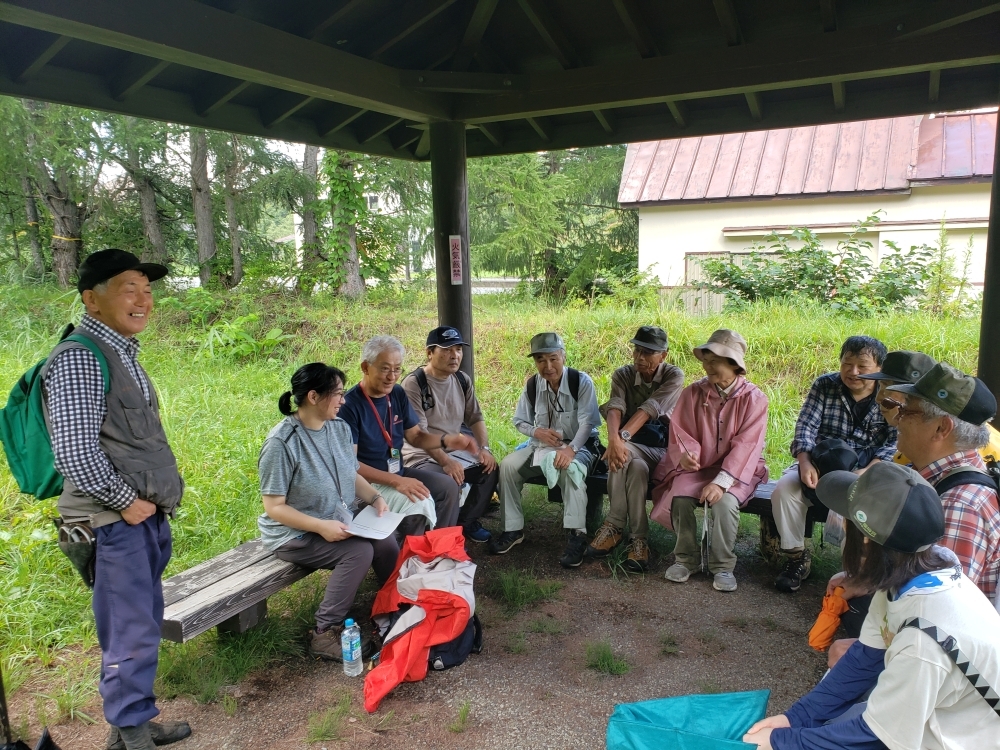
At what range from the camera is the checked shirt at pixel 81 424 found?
2322 mm

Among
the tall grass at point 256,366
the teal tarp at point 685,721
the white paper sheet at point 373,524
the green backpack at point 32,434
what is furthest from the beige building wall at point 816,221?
the green backpack at point 32,434

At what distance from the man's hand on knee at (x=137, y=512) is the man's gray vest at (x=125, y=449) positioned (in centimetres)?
3

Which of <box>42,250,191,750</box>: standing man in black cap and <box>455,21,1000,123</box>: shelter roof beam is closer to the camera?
<box>42,250,191,750</box>: standing man in black cap

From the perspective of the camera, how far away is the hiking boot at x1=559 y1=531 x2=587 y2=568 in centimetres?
440

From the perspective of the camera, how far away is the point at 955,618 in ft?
5.48

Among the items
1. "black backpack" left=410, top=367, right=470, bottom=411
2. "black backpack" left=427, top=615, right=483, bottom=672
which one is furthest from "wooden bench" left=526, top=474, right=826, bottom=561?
"black backpack" left=427, top=615, right=483, bottom=672

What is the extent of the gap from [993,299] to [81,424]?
4.35m

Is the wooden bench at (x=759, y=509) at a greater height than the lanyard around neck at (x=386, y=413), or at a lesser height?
lesser

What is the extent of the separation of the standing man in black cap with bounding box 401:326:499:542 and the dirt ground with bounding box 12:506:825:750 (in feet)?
2.51

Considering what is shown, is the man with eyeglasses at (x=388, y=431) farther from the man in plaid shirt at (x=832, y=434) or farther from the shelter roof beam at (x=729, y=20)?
the shelter roof beam at (x=729, y=20)

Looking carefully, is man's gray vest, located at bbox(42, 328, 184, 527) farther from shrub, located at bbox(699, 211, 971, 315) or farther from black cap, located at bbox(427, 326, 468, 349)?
shrub, located at bbox(699, 211, 971, 315)

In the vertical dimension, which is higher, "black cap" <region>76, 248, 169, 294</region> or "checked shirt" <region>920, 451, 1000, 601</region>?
"black cap" <region>76, 248, 169, 294</region>

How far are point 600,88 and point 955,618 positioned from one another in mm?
3653

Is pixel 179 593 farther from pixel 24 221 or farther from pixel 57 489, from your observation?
pixel 24 221
